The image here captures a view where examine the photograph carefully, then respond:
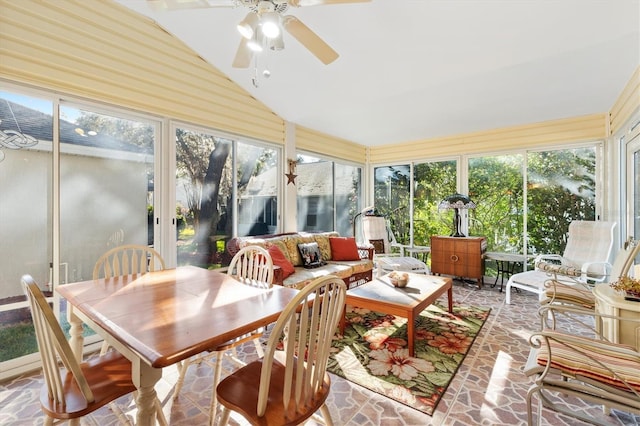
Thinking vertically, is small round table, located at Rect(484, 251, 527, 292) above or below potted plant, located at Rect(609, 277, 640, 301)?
below

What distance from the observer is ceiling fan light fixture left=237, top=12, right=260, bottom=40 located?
1.85 meters

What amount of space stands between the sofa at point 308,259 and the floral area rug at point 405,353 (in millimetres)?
595

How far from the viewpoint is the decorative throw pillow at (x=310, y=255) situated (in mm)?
3957

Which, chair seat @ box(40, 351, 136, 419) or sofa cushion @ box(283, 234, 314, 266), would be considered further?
sofa cushion @ box(283, 234, 314, 266)

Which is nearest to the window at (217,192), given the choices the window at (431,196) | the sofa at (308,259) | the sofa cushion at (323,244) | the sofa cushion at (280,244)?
the sofa at (308,259)

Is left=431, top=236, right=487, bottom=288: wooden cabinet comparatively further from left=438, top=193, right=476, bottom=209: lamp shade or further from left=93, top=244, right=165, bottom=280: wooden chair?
left=93, top=244, right=165, bottom=280: wooden chair

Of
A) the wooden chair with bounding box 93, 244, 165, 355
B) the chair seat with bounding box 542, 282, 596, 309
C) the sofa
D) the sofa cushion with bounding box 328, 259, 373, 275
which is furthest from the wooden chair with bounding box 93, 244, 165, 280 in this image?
the chair seat with bounding box 542, 282, 596, 309

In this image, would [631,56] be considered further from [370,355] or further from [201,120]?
[201,120]

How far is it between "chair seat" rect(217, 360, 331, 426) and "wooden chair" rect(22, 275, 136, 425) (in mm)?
481

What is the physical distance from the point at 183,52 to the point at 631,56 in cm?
452

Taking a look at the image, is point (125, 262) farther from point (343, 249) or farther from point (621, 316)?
point (621, 316)


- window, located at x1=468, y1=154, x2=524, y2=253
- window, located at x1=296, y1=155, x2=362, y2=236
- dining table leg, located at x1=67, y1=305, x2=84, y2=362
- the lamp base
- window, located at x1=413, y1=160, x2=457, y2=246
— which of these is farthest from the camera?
window, located at x1=413, y1=160, x2=457, y2=246

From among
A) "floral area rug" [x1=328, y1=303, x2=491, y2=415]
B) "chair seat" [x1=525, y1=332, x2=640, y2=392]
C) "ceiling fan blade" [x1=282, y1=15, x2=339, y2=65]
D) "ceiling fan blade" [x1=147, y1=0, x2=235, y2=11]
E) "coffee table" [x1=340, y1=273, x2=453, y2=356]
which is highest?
"ceiling fan blade" [x1=147, y1=0, x2=235, y2=11]

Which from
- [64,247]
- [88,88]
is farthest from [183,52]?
[64,247]
